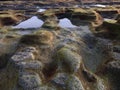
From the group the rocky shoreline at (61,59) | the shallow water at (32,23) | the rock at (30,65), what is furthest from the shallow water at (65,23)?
the rock at (30,65)

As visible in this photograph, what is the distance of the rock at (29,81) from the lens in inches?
1352

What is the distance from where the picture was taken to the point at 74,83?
34.8 metres

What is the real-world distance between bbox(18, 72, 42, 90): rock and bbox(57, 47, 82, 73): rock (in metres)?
4.56

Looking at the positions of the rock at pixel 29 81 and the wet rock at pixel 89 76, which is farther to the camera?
the wet rock at pixel 89 76

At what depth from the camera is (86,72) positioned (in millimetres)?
38094

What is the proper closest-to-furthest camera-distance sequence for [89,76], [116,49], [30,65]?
1. [89,76]
2. [30,65]
3. [116,49]

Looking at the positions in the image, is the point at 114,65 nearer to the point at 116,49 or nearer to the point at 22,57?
the point at 116,49

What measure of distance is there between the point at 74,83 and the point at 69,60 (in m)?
5.02

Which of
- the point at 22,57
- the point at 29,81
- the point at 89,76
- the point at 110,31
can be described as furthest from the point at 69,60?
the point at 110,31

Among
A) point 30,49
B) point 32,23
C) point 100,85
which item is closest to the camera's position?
point 100,85

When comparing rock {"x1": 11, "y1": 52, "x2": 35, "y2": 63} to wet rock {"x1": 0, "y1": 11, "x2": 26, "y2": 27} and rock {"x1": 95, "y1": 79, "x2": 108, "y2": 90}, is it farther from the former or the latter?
wet rock {"x1": 0, "y1": 11, "x2": 26, "y2": 27}

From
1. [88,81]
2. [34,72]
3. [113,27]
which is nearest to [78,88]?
[88,81]

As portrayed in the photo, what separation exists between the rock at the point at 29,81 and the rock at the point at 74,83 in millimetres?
3881

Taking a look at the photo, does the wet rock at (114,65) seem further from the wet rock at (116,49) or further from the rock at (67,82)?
the rock at (67,82)
